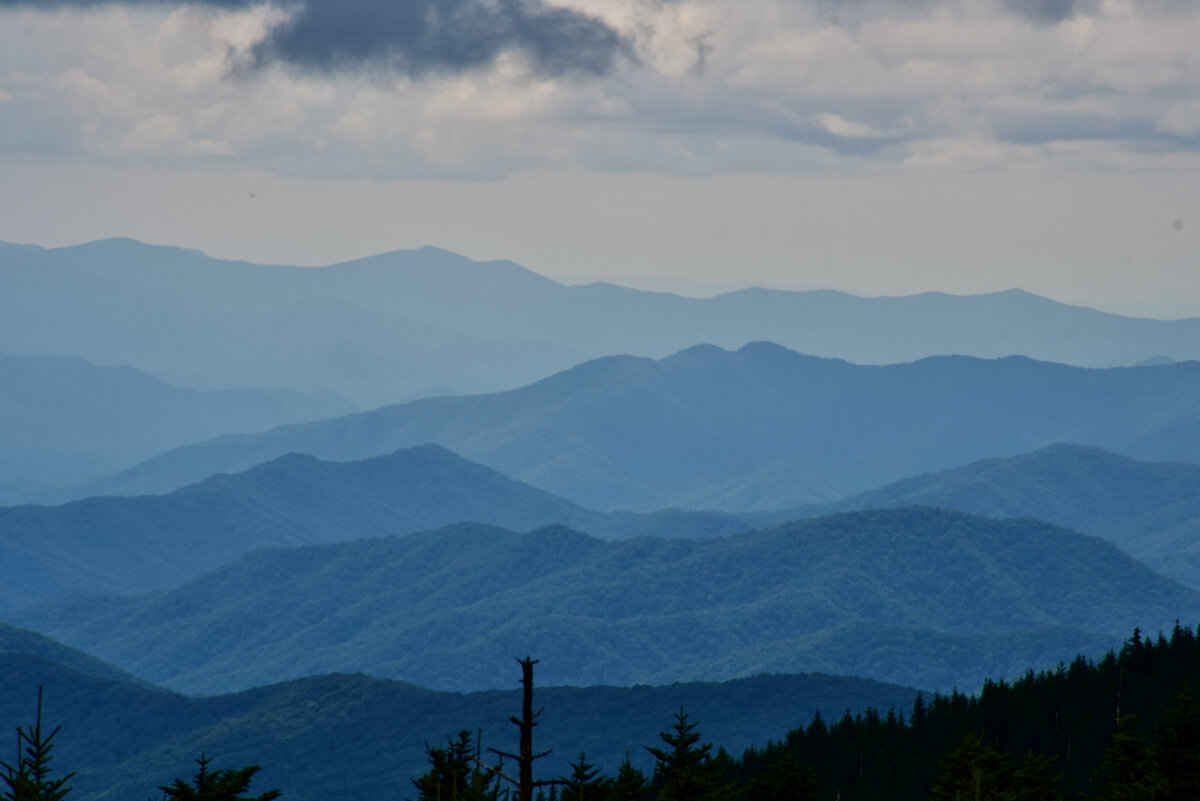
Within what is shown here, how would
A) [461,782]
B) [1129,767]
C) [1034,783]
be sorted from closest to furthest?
[461,782]
[1129,767]
[1034,783]

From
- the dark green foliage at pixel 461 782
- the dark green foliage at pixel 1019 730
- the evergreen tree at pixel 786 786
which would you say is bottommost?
the dark green foliage at pixel 461 782

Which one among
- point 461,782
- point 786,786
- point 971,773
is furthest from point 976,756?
point 461,782

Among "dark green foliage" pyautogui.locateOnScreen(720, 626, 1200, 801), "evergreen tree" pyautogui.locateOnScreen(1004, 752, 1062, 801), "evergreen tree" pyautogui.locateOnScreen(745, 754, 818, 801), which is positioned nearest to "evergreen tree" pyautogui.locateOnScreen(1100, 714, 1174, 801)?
"evergreen tree" pyautogui.locateOnScreen(1004, 752, 1062, 801)

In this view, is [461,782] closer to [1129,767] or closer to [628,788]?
[628,788]

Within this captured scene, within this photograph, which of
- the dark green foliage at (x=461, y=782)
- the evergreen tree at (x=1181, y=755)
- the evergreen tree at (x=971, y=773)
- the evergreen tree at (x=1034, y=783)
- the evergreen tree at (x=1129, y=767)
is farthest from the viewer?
the evergreen tree at (x=1034, y=783)

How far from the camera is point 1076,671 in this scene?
159750 millimetres

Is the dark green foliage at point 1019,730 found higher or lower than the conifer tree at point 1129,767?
higher

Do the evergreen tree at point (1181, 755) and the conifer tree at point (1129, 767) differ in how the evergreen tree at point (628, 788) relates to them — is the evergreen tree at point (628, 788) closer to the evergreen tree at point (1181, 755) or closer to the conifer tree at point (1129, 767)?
the conifer tree at point (1129, 767)

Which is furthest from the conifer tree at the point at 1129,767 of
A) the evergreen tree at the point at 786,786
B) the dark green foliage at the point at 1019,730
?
the dark green foliage at the point at 1019,730

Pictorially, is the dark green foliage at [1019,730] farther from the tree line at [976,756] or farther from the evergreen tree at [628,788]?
the evergreen tree at [628,788]

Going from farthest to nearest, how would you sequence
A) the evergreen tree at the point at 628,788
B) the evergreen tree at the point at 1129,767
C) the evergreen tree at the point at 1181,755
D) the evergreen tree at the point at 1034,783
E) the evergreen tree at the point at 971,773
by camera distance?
1. the evergreen tree at the point at 1034,783
2. the evergreen tree at the point at 971,773
3. the evergreen tree at the point at 628,788
4. the evergreen tree at the point at 1129,767
5. the evergreen tree at the point at 1181,755

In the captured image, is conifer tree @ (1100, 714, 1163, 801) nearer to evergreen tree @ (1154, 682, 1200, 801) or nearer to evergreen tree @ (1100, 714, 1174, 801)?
evergreen tree @ (1100, 714, 1174, 801)

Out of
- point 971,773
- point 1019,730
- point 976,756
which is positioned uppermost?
point 1019,730

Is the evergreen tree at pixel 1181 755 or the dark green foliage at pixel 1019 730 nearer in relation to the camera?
the evergreen tree at pixel 1181 755
